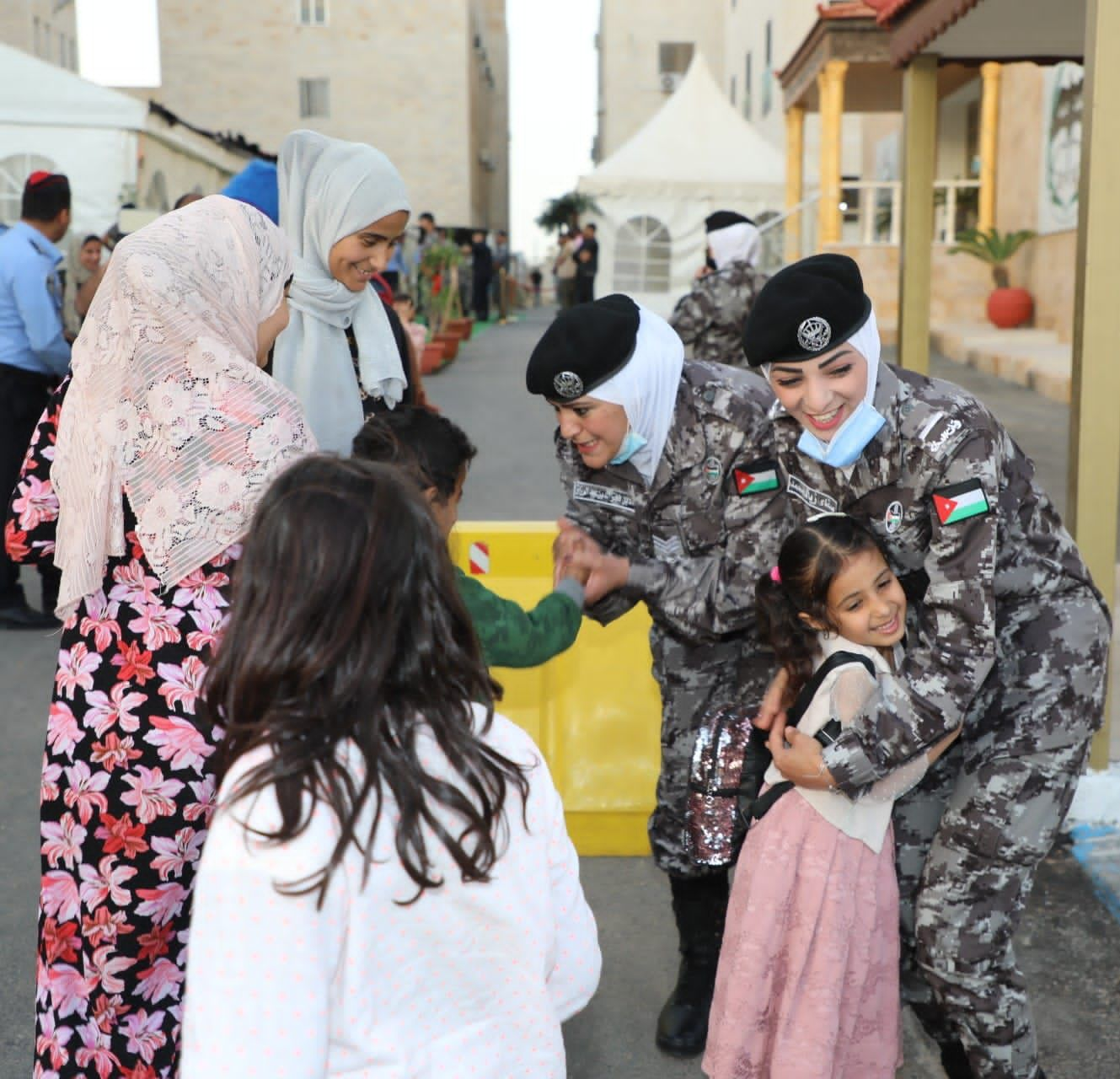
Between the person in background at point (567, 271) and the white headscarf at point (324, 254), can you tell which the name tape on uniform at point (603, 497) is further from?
the person in background at point (567, 271)

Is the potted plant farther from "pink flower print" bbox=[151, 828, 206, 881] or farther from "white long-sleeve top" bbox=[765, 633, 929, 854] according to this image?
"pink flower print" bbox=[151, 828, 206, 881]

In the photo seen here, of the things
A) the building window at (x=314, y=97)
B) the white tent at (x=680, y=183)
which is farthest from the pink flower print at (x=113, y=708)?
the building window at (x=314, y=97)

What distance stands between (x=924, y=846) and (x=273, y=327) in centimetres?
159

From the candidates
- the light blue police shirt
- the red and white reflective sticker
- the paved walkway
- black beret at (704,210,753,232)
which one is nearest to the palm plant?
black beret at (704,210,753,232)

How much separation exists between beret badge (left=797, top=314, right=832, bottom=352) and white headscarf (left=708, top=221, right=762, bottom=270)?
5498 millimetres

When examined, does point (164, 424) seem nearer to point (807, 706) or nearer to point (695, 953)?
point (807, 706)

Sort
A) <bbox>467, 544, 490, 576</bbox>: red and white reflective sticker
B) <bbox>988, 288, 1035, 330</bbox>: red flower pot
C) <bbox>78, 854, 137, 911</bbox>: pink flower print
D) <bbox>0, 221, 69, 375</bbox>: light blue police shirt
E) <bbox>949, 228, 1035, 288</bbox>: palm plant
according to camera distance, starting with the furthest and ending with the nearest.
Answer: <bbox>949, 228, 1035, 288</bbox>: palm plant → <bbox>988, 288, 1035, 330</bbox>: red flower pot → <bbox>0, 221, 69, 375</bbox>: light blue police shirt → <bbox>467, 544, 490, 576</bbox>: red and white reflective sticker → <bbox>78, 854, 137, 911</bbox>: pink flower print

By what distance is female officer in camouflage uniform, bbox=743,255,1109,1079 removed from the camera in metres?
2.44

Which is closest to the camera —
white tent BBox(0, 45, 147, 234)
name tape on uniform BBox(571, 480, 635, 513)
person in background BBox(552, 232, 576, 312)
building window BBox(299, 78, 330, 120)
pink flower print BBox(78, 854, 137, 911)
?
pink flower print BBox(78, 854, 137, 911)

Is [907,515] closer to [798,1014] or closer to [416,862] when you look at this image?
[798,1014]

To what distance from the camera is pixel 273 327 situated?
2564 millimetres

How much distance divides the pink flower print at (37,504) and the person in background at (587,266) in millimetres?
24496

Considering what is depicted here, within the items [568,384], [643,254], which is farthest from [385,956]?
[643,254]

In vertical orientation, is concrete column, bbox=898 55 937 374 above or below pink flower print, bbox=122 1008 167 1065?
above
